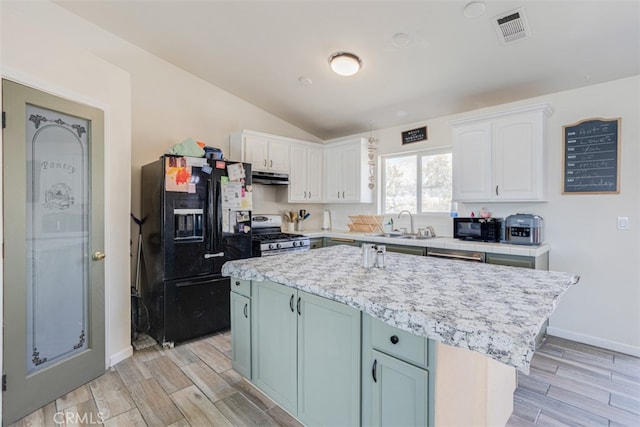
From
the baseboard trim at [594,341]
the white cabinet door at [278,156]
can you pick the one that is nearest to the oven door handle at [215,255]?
the white cabinet door at [278,156]

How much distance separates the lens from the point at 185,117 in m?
3.73

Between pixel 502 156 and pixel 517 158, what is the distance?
131 millimetres

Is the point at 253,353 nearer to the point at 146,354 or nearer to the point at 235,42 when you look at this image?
the point at 146,354

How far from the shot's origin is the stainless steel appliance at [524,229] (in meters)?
2.96

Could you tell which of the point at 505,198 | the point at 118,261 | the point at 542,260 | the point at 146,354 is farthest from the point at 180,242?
the point at 542,260

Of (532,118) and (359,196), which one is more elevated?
(532,118)

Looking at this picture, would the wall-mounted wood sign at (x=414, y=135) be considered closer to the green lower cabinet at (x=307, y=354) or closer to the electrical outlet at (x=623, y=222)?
the electrical outlet at (x=623, y=222)

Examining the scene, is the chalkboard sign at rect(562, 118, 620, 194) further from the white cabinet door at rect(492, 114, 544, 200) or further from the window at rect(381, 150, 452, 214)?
the window at rect(381, 150, 452, 214)

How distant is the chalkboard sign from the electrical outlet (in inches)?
9.6

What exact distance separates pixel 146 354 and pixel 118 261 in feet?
2.82

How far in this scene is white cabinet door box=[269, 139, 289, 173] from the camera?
4.14m

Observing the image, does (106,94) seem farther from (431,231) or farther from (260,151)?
(431,231)

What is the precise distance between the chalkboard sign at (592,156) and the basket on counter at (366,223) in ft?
7.06

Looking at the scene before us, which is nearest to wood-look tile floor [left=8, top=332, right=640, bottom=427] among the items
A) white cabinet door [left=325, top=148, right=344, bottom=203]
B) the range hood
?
the range hood
